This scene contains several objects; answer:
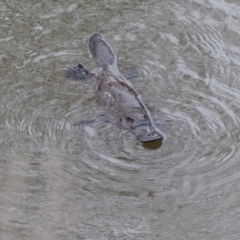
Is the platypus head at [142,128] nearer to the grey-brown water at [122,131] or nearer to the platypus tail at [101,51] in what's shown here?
the grey-brown water at [122,131]

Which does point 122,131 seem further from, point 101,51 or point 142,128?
point 101,51

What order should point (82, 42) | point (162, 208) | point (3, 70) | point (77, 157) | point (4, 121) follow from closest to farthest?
point (162, 208), point (77, 157), point (4, 121), point (3, 70), point (82, 42)

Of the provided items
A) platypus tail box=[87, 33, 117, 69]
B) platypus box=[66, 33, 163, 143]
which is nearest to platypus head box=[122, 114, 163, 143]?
platypus box=[66, 33, 163, 143]

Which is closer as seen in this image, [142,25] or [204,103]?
[204,103]

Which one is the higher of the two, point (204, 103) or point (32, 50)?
point (204, 103)

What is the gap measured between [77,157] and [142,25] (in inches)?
84.7

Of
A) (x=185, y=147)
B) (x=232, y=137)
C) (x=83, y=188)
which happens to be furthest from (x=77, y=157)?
(x=232, y=137)

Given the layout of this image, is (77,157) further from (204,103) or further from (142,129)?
(204,103)

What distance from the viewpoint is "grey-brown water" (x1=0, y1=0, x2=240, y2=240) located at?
14.8 ft

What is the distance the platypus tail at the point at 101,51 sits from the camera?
19.9 ft

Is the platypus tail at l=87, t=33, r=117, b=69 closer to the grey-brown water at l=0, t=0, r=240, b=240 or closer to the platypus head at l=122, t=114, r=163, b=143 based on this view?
the grey-brown water at l=0, t=0, r=240, b=240

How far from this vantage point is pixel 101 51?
6129 mm

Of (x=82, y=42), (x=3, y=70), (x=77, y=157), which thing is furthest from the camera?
(x=82, y=42)

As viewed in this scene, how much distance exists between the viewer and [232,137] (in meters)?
5.12
